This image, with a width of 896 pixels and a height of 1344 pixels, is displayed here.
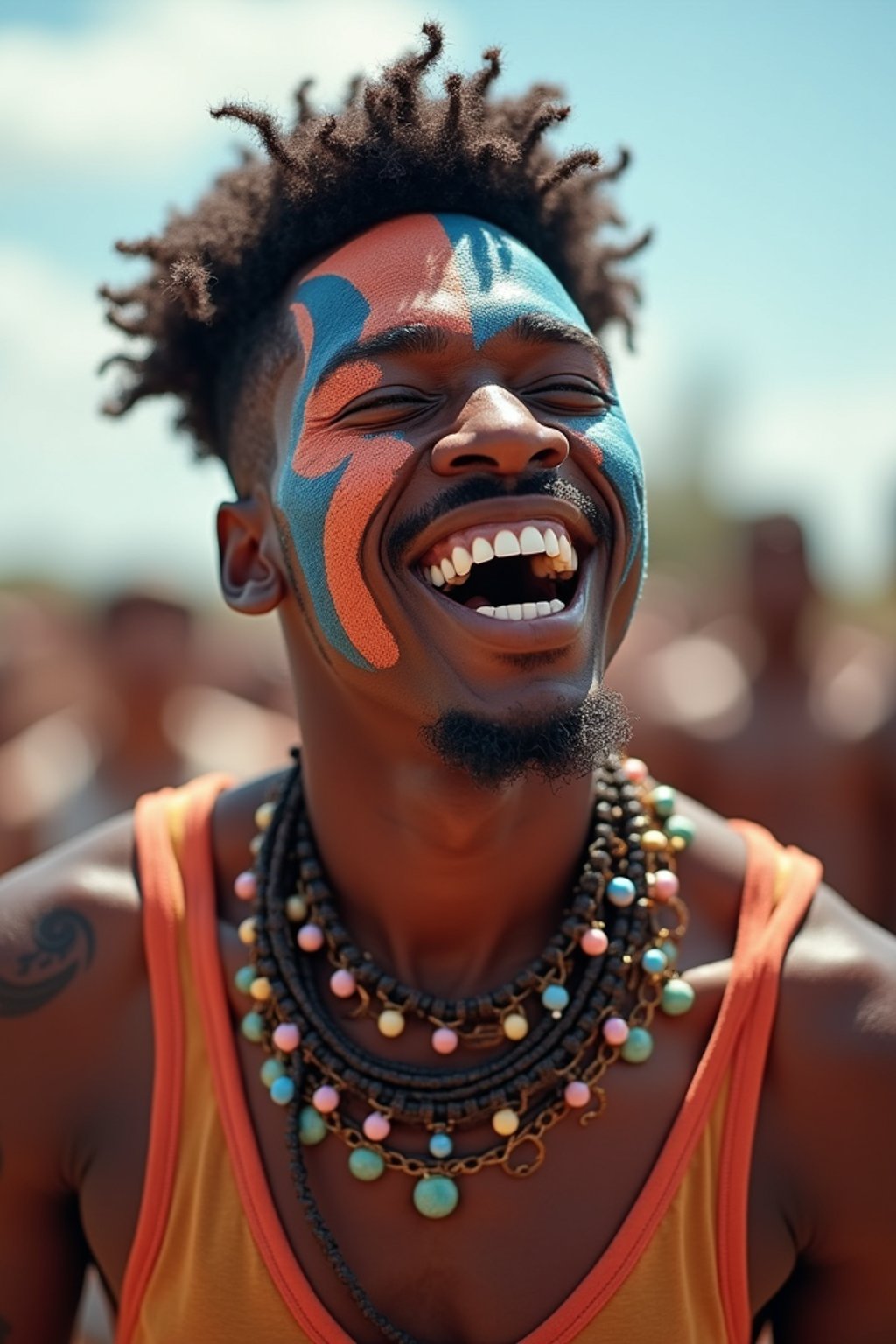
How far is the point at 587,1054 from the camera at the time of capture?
9.37ft

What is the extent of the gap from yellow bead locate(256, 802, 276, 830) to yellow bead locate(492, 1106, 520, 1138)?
777mm

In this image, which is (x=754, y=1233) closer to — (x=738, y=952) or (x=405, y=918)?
(x=738, y=952)

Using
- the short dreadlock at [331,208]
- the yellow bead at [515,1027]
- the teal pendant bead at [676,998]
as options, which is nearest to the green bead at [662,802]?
the teal pendant bead at [676,998]

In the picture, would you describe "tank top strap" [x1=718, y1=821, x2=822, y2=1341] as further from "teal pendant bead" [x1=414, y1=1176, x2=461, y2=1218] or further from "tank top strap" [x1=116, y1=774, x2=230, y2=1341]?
"tank top strap" [x1=116, y1=774, x2=230, y2=1341]

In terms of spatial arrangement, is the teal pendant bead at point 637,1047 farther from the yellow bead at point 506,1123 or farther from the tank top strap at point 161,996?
the tank top strap at point 161,996

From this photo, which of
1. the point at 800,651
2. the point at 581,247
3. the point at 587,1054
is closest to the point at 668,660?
the point at 800,651

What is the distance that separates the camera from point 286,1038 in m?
2.86

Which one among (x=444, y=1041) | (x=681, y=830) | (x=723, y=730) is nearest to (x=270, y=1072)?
(x=444, y=1041)

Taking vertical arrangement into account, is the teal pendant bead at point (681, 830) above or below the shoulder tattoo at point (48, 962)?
above

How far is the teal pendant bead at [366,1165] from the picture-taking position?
2.75 meters

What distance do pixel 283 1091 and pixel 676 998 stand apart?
2.33ft

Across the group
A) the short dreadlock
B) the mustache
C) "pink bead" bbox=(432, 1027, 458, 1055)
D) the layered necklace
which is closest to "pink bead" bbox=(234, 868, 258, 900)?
the layered necklace

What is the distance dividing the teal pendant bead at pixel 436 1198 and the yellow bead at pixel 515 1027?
276 millimetres

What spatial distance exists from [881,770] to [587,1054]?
4.76m
